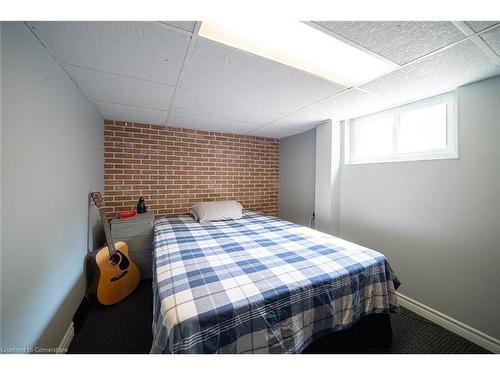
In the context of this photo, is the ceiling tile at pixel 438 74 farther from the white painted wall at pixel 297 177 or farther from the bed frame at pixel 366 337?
the bed frame at pixel 366 337

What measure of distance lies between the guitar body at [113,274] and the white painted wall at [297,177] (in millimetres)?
2534

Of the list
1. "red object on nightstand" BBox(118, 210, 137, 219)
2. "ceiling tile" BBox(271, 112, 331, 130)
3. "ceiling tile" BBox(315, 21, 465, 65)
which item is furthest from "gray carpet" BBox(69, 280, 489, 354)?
"ceiling tile" BBox(271, 112, 331, 130)

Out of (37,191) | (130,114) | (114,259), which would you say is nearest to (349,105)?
(130,114)

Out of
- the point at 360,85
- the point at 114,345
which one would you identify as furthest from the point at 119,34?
the point at 114,345

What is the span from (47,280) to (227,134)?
269cm

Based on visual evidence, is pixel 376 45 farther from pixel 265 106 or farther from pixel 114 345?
pixel 114 345

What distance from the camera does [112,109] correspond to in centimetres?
206

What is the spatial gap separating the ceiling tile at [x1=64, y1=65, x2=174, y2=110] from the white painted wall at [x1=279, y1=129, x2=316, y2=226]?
7.14ft

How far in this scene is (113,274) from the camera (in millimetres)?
1836

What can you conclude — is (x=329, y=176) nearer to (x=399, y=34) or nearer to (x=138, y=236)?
(x=399, y=34)

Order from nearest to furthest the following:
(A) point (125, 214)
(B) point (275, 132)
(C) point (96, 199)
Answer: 1. (C) point (96, 199)
2. (A) point (125, 214)
3. (B) point (275, 132)

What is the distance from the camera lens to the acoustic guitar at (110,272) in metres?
1.75

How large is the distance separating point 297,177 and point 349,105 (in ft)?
4.79

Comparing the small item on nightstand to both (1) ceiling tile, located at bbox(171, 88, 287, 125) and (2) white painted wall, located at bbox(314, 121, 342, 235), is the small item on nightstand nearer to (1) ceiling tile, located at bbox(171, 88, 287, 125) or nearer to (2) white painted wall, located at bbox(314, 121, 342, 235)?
(1) ceiling tile, located at bbox(171, 88, 287, 125)
